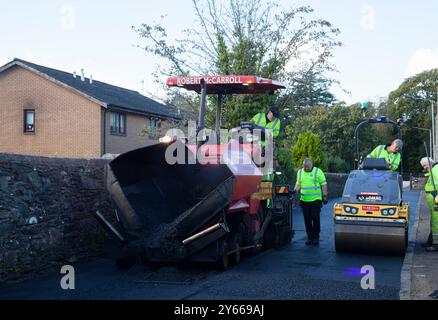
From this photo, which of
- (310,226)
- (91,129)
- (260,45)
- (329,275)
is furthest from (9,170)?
(91,129)

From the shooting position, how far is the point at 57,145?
2973 centimetres

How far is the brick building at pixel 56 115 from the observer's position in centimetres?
2911

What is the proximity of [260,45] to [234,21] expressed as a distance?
135 centimetres

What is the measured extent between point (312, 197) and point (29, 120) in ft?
72.9

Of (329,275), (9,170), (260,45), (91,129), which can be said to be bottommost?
(329,275)

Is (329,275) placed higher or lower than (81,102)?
lower

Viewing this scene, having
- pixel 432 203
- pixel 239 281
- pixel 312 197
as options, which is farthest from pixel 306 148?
pixel 239 281

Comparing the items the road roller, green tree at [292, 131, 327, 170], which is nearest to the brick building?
green tree at [292, 131, 327, 170]

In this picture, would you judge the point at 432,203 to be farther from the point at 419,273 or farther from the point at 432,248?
the point at 419,273

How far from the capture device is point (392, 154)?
11.4m

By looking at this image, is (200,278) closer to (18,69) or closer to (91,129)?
(91,129)

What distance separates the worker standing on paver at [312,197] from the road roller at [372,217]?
1291 mm

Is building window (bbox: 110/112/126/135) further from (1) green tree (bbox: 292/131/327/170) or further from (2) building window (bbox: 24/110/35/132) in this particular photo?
(1) green tree (bbox: 292/131/327/170)

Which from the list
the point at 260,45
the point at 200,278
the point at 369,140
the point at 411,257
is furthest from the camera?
the point at 369,140
